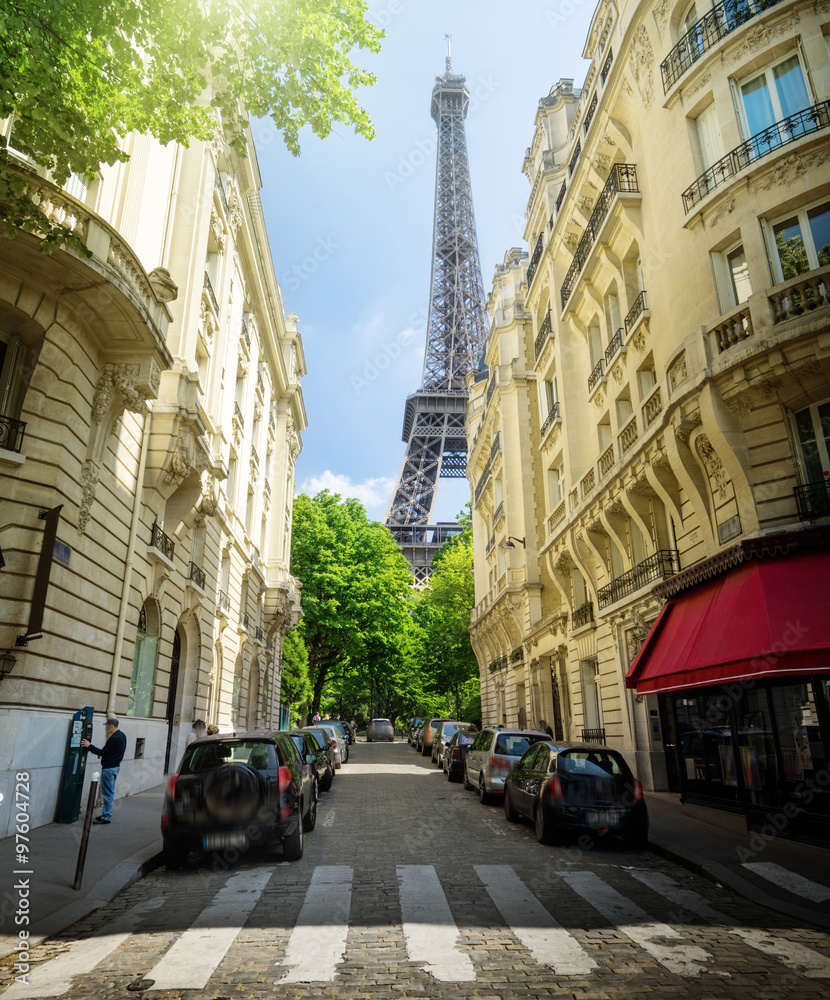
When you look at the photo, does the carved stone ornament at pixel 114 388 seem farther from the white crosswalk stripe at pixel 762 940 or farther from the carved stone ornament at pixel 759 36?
the carved stone ornament at pixel 759 36

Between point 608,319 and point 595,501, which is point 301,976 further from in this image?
point 608,319

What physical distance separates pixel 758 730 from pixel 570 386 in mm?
14083

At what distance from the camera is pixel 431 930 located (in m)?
6.15

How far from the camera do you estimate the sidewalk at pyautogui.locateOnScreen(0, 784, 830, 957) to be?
659cm

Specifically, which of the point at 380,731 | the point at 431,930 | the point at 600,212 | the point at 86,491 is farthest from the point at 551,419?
the point at 380,731

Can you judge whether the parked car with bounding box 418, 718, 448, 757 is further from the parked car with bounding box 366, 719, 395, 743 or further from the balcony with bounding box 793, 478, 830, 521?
the parked car with bounding box 366, 719, 395, 743

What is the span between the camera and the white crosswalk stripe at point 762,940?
5.43 m

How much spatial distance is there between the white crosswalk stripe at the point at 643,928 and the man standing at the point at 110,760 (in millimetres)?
6910

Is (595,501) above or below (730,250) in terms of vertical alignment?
below

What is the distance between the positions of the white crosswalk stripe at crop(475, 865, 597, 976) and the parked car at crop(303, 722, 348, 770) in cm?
1261

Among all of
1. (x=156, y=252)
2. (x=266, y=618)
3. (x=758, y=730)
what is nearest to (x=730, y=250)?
(x=758, y=730)

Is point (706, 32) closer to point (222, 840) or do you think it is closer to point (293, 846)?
point (293, 846)

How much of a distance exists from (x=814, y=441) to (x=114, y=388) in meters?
11.8

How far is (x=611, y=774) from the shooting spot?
34.6 ft
